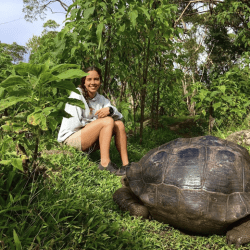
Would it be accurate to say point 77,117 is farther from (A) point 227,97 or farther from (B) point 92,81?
(A) point 227,97

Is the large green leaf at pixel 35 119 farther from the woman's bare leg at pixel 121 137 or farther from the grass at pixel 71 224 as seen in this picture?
the woman's bare leg at pixel 121 137

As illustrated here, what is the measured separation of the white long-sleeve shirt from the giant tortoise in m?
1.45

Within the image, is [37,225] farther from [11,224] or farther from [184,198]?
[184,198]

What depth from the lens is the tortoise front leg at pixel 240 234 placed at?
2105 millimetres

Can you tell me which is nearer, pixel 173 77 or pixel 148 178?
pixel 148 178

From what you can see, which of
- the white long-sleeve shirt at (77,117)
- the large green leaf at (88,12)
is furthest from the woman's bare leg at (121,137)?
the large green leaf at (88,12)

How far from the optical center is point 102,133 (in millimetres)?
3486

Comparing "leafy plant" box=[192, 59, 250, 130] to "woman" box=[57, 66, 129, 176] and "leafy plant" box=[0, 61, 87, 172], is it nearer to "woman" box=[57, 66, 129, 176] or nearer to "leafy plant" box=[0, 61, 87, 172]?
"woman" box=[57, 66, 129, 176]

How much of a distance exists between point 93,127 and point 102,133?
0.48 feet

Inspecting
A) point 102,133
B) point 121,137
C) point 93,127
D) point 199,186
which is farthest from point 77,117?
point 199,186

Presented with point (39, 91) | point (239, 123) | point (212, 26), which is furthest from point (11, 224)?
point (212, 26)

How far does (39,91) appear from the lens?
5.40 ft

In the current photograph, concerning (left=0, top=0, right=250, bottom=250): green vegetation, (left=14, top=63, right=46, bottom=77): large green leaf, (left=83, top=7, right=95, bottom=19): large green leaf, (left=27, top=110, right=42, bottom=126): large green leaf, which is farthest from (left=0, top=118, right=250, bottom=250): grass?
(left=83, top=7, right=95, bottom=19): large green leaf

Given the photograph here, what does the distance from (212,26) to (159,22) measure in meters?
8.59
